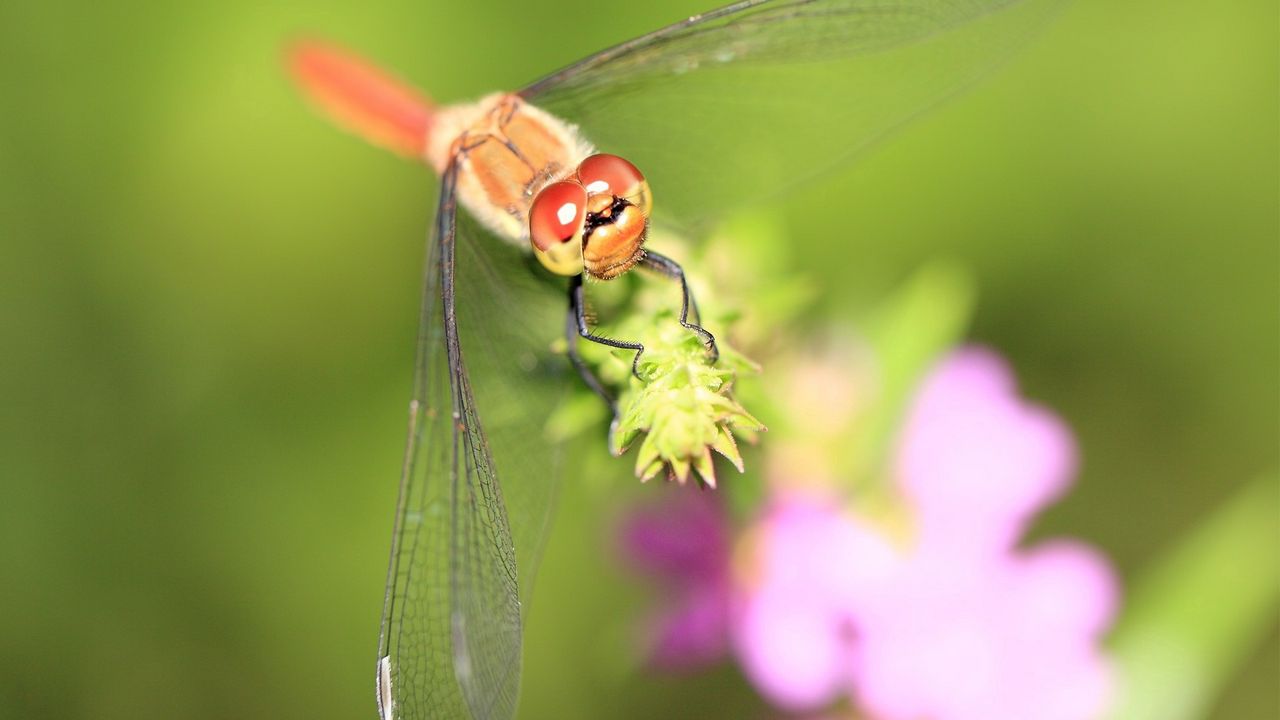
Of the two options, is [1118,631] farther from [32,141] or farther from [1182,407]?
[32,141]

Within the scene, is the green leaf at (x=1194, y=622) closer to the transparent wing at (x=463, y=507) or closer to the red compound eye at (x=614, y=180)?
the transparent wing at (x=463, y=507)

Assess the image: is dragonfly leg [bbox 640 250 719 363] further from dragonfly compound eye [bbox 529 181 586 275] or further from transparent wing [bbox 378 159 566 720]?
transparent wing [bbox 378 159 566 720]

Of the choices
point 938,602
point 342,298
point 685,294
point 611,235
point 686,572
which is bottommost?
point 938,602

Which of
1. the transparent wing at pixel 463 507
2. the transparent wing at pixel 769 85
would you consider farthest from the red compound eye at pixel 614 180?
the transparent wing at pixel 769 85

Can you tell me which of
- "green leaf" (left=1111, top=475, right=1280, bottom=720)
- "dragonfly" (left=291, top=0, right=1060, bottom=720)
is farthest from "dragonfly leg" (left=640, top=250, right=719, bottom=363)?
"green leaf" (left=1111, top=475, right=1280, bottom=720)

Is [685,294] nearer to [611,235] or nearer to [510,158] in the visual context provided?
[611,235]

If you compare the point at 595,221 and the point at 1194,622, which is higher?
the point at 595,221

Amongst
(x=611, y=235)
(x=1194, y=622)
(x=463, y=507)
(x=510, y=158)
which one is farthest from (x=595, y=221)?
(x=1194, y=622)

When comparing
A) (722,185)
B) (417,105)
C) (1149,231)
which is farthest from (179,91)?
(1149,231)
